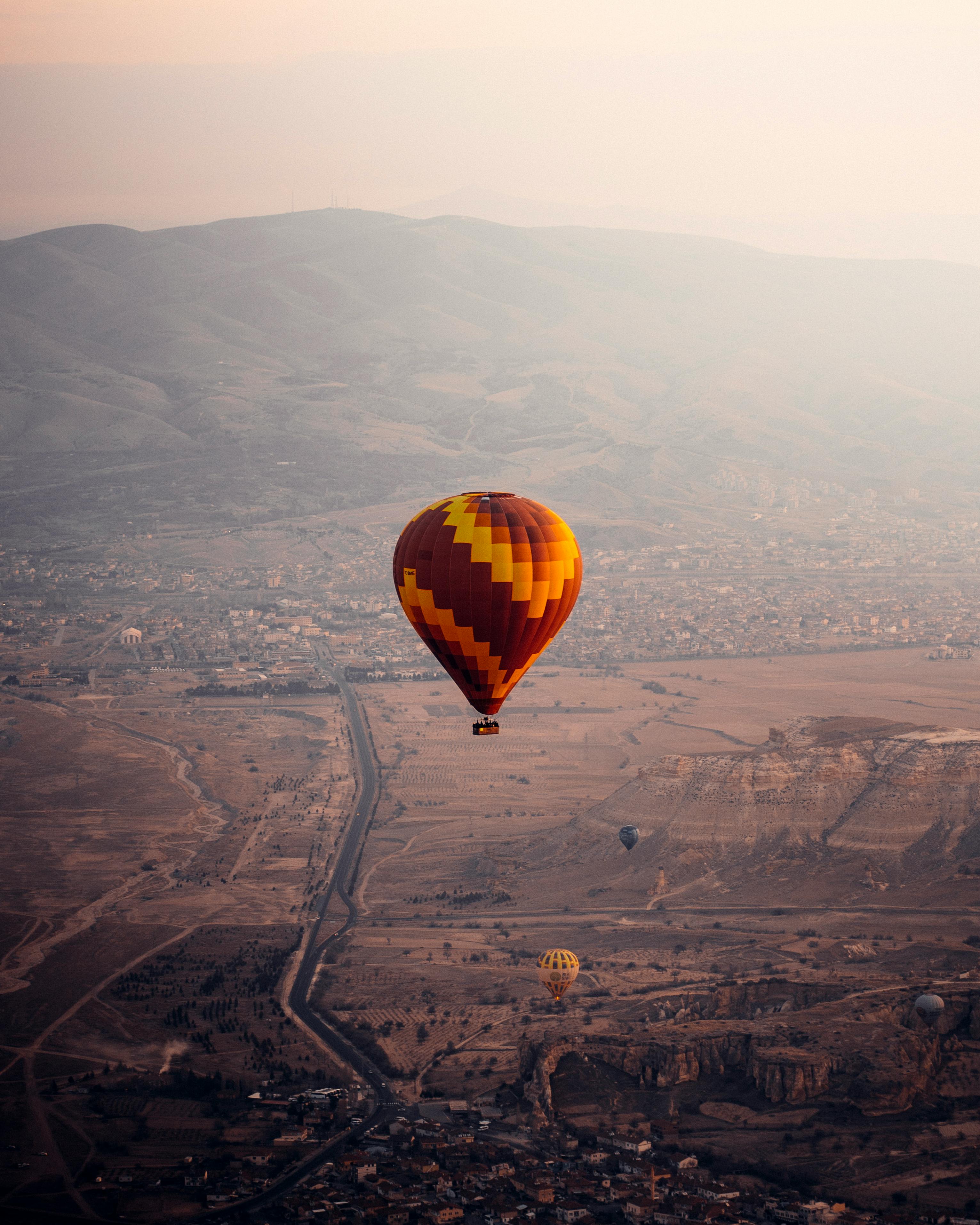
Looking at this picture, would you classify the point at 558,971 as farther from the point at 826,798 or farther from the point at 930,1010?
the point at 826,798

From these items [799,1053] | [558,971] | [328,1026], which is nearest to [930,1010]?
[799,1053]

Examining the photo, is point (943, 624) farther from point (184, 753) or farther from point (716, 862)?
point (716, 862)

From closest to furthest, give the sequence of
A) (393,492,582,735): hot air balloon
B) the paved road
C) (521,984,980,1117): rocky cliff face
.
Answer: (393,492,582,735): hot air balloon < the paved road < (521,984,980,1117): rocky cliff face

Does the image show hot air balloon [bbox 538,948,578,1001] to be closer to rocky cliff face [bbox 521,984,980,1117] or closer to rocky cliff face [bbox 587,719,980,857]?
rocky cliff face [bbox 521,984,980,1117]

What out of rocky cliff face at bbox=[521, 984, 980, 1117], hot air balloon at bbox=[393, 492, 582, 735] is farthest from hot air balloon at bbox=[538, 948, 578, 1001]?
hot air balloon at bbox=[393, 492, 582, 735]

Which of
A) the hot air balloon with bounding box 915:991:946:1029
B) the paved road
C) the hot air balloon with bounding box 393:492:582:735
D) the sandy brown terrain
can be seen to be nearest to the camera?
the hot air balloon with bounding box 393:492:582:735

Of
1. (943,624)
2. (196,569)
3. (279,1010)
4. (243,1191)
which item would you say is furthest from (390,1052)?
(196,569)

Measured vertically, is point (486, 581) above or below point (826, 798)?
above
